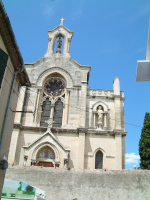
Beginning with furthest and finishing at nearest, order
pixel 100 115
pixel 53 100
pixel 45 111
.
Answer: pixel 53 100, pixel 45 111, pixel 100 115

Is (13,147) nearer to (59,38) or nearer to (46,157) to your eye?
(46,157)

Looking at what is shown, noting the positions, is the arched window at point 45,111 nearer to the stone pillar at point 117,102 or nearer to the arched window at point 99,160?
the arched window at point 99,160

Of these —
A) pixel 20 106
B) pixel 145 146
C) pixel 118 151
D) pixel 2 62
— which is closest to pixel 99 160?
pixel 118 151

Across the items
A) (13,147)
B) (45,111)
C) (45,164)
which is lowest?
(45,164)

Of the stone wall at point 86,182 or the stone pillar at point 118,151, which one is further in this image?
the stone pillar at point 118,151

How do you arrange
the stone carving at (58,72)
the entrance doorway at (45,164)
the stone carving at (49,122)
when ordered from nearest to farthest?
1. the entrance doorway at (45,164)
2. the stone carving at (49,122)
3. the stone carving at (58,72)

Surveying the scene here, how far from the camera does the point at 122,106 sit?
2147 centimetres

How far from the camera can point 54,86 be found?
76.6 feet

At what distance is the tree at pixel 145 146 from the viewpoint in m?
18.9

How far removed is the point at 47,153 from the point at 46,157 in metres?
0.35

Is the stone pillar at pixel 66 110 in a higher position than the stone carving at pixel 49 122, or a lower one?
higher

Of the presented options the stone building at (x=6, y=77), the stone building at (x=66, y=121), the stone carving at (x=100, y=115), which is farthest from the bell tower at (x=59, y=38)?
the stone building at (x=6, y=77)

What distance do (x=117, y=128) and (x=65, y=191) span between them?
344 inches

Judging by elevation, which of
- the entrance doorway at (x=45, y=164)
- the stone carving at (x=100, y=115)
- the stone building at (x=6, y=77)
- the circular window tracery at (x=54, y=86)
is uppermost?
the circular window tracery at (x=54, y=86)
